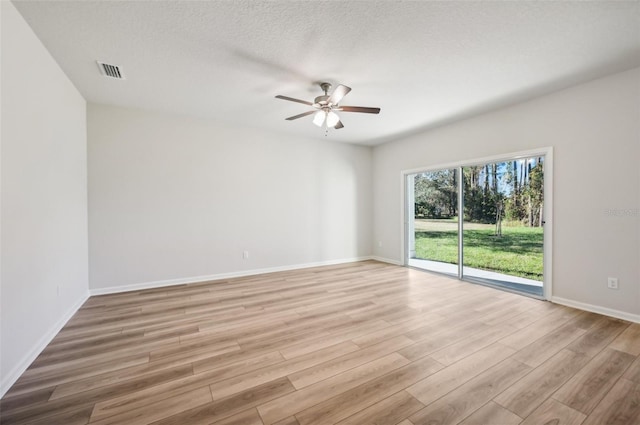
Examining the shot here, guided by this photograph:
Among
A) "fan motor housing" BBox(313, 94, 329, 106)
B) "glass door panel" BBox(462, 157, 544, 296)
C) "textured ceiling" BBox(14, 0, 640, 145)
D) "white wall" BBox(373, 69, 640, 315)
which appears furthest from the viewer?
"glass door panel" BBox(462, 157, 544, 296)

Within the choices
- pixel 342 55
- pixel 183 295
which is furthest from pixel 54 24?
pixel 183 295

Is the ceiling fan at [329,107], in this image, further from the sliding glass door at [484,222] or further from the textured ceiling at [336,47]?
the sliding glass door at [484,222]

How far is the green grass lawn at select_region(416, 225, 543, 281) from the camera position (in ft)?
11.8

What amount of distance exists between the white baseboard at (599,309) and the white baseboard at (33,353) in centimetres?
531

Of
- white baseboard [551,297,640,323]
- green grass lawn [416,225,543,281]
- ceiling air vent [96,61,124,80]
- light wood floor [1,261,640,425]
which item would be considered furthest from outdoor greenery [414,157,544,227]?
ceiling air vent [96,61,124,80]

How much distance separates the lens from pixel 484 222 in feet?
13.5

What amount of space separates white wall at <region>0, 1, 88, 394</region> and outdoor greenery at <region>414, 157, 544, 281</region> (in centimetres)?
533

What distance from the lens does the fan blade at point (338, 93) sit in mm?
2584

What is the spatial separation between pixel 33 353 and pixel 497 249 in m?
5.55

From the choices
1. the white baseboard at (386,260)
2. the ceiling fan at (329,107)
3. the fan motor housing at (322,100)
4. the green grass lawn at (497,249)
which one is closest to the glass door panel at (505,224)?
the green grass lawn at (497,249)

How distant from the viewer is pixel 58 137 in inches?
101

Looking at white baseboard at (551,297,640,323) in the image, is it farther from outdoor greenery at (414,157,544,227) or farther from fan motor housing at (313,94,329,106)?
fan motor housing at (313,94,329,106)

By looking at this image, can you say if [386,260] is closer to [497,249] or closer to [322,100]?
[497,249]

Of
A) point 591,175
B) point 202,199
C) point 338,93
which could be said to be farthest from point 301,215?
point 591,175
